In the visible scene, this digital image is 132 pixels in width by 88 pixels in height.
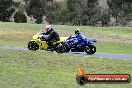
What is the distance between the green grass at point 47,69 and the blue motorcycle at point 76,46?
539 cm

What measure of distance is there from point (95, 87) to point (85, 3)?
296ft

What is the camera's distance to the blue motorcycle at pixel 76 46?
27.7 m

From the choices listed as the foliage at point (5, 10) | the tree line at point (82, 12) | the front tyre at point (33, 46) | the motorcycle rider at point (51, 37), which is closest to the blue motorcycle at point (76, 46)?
the motorcycle rider at point (51, 37)

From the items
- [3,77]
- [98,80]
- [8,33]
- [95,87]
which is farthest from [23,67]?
[8,33]

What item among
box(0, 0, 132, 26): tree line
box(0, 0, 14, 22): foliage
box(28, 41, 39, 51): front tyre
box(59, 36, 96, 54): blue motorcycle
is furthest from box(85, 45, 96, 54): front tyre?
box(0, 0, 132, 26): tree line

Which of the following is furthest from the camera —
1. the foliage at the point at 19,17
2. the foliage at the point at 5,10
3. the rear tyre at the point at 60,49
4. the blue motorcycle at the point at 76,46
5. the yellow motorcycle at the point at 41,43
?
the foliage at the point at 5,10

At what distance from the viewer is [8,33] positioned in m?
46.9

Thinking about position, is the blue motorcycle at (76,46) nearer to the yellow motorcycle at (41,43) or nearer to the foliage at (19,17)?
the yellow motorcycle at (41,43)

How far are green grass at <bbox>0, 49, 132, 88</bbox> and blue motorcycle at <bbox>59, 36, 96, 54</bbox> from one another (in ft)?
17.7

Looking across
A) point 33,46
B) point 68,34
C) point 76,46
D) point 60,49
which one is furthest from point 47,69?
point 68,34

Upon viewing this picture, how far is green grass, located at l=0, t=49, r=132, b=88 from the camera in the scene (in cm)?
1508

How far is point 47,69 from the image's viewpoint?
18781 mm

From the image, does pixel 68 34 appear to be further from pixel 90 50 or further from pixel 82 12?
pixel 82 12

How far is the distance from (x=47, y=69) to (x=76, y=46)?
31.1 ft
